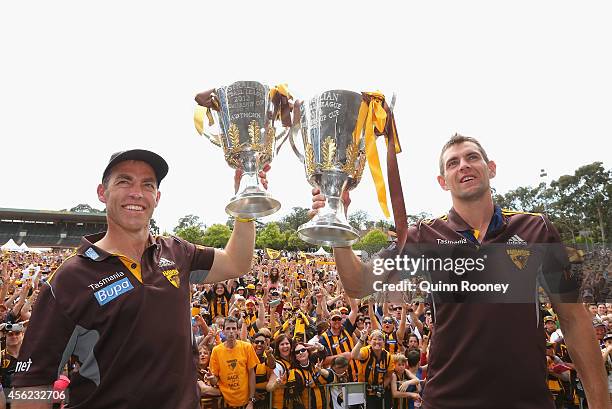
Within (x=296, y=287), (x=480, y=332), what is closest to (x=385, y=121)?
(x=480, y=332)

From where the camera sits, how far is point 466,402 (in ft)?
6.63

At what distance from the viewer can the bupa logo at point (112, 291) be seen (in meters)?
2.16

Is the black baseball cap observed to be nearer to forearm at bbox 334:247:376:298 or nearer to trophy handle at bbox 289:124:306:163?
trophy handle at bbox 289:124:306:163

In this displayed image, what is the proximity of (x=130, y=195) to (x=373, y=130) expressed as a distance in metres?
1.28

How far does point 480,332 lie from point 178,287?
1.45 m

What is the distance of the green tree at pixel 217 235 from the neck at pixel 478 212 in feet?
201

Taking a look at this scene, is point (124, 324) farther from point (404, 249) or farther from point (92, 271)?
point (404, 249)

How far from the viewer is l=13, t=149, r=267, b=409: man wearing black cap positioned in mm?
2059

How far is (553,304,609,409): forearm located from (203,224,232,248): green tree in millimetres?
61580

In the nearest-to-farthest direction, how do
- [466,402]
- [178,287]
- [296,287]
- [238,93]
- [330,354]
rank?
[466,402] < [178,287] < [238,93] < [330,354] < [296,287]

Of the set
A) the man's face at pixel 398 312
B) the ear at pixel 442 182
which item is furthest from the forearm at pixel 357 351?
the ear at pixel 442 182

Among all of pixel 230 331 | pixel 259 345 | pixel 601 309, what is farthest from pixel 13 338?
pixel 601 309

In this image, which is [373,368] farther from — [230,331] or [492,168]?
[492,168]

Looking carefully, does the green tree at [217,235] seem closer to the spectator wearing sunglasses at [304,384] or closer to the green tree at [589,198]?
the green tree at [589,198]
